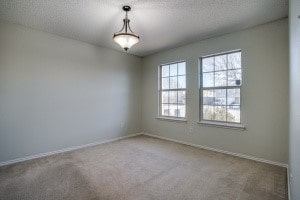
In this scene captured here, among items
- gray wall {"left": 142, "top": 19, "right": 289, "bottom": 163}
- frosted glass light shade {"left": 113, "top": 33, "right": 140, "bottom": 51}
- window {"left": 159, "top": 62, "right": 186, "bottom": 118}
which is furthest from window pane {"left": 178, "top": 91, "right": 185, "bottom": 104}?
frosted glass light shade {"left": 113, "top": 33, "right": 140, "bottom": 51}

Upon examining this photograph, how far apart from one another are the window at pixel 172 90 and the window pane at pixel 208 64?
1.86 feet

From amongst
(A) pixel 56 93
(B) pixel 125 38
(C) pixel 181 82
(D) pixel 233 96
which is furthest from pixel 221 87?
(A) pixel 56 93

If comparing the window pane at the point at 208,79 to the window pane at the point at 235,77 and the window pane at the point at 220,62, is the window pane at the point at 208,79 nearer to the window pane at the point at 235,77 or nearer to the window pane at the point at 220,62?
the window pane at the point at 220,62

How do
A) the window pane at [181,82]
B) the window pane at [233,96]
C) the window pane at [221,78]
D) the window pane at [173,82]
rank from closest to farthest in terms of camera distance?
the window pane at [233,96] < the window pane at [221,78] < the window pane at [181,82] < the window pane at [173,82]

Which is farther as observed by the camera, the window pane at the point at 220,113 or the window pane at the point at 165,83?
the window pane at the point at 165,83

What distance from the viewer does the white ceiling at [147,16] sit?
2486 millimetres

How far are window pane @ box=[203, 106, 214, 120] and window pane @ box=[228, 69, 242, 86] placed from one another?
2.38ft

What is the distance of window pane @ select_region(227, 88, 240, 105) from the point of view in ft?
11.2

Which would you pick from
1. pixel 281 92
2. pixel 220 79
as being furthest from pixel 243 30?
pixel 281 92

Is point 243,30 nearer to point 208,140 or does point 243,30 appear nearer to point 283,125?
point 283,125

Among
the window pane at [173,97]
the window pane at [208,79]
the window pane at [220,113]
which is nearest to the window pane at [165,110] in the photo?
the window pane at [173,97]

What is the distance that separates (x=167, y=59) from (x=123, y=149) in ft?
9.06

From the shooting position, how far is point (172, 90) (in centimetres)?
470

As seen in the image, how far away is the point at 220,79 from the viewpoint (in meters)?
3.71
